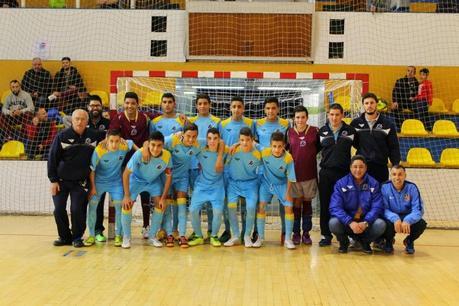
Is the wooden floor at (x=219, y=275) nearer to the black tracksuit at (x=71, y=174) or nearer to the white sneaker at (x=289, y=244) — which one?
the white sneaker at (x=289, y=244)

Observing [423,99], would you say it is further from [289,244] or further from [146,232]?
[146,232]

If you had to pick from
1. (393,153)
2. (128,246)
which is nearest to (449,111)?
(393,153)

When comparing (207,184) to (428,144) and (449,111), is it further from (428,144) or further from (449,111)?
(449,111)

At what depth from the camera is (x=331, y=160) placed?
266 inches

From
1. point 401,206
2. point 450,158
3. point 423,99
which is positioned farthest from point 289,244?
point 423,99

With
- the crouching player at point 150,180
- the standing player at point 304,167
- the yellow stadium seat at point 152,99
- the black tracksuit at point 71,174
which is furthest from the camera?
the yellow stadium seat at point 152,99

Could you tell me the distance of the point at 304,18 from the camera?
11.2 metres

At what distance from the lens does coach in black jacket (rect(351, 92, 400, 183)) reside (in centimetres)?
677

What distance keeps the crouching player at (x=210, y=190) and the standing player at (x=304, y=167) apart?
0.89 metres

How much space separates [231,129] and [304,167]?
105cm

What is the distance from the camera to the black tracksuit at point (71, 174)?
6562 millimetres

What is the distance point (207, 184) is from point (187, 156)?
16.2 inches

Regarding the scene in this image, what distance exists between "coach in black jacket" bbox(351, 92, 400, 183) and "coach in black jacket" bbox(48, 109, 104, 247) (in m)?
3.27

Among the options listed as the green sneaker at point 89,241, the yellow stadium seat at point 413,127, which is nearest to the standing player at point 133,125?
the green sneaker at point 89,241
